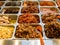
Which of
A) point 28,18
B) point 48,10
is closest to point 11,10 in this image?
point 28,18

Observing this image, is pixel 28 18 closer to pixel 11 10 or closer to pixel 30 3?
pixel 11 10

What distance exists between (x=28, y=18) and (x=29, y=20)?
44 millimetres

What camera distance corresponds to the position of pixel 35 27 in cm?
166

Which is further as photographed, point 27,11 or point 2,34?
point 27,11

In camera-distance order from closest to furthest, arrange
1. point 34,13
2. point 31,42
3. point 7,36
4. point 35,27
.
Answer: point 31,42 < point 7,36 < point 35,27 < point 34,13

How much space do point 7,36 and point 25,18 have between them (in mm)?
427

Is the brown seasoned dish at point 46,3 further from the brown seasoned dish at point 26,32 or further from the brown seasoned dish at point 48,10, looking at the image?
the brown seasoned dish at point 26,32

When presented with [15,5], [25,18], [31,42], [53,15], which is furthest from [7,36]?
[15,5]

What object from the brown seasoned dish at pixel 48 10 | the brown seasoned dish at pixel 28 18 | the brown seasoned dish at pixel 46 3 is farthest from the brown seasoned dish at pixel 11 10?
the brown seasoned dish at pixel 46 3

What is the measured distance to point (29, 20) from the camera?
1.75m

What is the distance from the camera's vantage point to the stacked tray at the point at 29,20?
1.45 metres

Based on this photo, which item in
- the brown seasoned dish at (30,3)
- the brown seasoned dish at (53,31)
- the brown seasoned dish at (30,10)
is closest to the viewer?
the brown seasoned dish at (53,31)

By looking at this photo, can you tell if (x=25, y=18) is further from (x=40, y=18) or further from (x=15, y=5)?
(x=15, y=5)

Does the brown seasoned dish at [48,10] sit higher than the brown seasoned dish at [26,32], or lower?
higher
